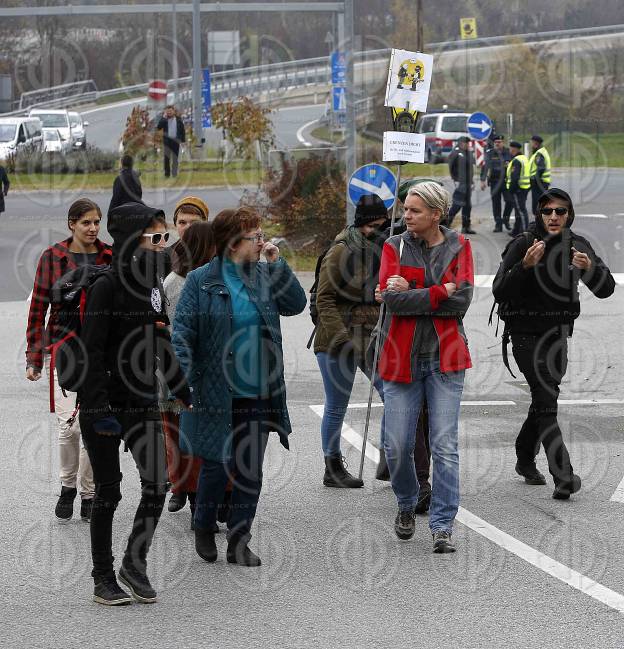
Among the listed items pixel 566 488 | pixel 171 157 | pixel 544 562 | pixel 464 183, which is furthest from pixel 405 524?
pixel 171 157

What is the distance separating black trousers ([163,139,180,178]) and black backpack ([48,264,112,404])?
27.3 m

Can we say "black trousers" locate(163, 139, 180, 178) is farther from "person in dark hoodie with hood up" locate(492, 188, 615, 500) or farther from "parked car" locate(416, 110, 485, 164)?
"person in dark hoodie with hood up" locate(492, 188, 615, 500)

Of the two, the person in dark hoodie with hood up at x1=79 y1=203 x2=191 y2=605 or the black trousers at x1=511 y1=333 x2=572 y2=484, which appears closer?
the person in dark hoodie with hood up at x1=79 y1=203 x2=191 y2=605

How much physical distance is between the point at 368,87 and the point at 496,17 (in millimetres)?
29644

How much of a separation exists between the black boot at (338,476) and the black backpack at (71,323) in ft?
7.89

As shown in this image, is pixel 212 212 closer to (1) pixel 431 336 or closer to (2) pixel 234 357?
(1) pixel 431 336

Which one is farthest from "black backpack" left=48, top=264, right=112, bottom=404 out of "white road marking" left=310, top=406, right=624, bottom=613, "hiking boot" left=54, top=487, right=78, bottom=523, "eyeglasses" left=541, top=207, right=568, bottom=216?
"eyeglasses" left=541, top=207, right=568, bottom=216

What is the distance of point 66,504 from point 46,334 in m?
0.99

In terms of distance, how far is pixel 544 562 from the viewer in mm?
6512

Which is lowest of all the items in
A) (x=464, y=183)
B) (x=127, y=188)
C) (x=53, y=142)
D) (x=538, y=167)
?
(x=53, y=142)

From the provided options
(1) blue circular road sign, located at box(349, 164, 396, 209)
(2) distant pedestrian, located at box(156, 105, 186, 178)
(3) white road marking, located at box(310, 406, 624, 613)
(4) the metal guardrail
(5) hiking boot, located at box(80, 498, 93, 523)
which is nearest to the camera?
(3) white road marking, located at box(310, 406, 624, 613)

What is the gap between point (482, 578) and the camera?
20.5 ft

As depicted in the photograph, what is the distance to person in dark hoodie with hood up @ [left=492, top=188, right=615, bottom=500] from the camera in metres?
7.78

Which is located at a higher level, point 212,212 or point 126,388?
point 126,388
